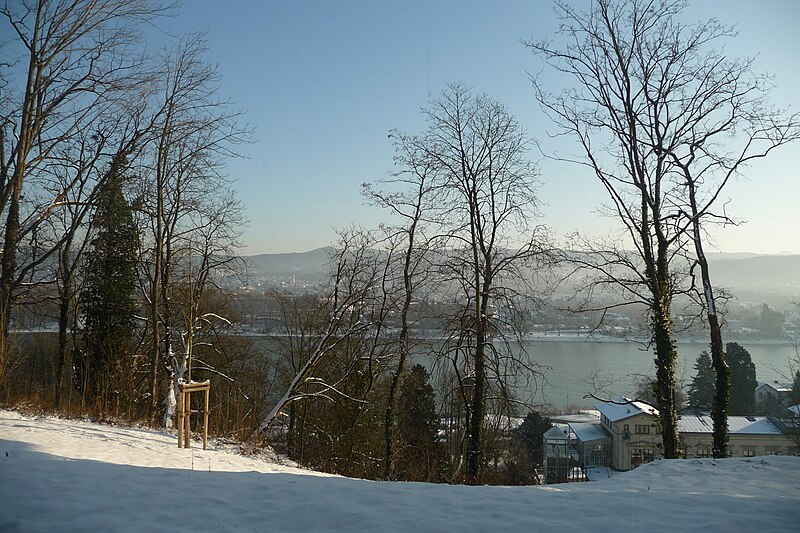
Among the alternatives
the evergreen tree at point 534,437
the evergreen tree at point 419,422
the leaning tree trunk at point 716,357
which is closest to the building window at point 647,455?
the leaning tree trunk at point 716,357

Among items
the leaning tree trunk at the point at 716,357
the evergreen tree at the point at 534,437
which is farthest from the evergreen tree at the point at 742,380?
the evergreen tree at the point at 534,437

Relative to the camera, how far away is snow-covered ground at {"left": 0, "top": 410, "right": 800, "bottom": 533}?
4.16 meters

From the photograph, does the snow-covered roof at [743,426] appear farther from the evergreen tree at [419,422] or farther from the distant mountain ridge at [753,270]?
the evergreen tree at [419,422]

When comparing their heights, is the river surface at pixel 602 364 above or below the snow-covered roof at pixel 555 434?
above

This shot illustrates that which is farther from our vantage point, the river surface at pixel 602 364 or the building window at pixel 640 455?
the building window at pixel 640 455

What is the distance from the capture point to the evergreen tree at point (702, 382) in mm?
14227

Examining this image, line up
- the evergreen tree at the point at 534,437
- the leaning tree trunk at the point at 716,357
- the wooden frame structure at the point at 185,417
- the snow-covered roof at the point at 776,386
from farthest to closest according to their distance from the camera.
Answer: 1. the evergreen tree at the point at 534,437
2. the snow-covered roof at the point at 776,386
3. the leaning tree trunk at the point at 716,357
4. the wooden frame structure at the point at 185,417

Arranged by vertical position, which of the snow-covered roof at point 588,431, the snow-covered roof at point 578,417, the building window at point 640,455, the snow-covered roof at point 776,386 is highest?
the snow-covered roof at point 776,386

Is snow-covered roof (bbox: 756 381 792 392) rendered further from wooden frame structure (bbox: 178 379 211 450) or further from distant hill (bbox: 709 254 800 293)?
wooden frame structure (bbox: 178 379 211 450)

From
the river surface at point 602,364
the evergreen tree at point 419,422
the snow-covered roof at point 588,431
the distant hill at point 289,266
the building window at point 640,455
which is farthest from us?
the snow-covered roof at point 588,431

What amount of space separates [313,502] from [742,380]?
14.9m

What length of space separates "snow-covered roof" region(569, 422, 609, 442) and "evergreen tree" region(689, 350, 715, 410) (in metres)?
8.47

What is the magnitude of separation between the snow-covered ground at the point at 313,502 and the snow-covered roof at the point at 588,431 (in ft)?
58.3

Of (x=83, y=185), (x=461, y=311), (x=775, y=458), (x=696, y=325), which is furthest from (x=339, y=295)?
(x=775, y=458)
